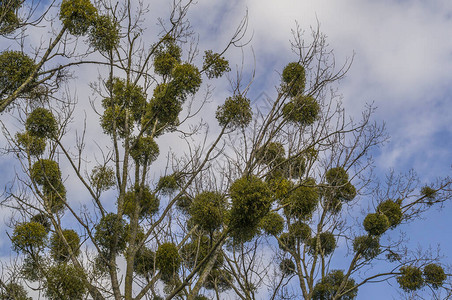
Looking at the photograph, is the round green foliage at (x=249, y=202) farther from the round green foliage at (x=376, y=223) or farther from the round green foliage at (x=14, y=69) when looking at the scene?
the round green foliage at (x=376, y=223)

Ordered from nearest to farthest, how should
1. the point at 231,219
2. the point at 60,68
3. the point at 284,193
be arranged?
the point at 231,219
the point at 60,68
the point at 284,193

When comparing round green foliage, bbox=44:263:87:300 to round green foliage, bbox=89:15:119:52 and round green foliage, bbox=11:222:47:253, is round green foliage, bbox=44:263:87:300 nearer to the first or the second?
round green foliage, bbox=11:222:47:253

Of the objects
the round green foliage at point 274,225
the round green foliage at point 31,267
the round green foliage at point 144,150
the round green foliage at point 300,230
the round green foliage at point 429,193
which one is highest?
the round green foliage at point 429,193

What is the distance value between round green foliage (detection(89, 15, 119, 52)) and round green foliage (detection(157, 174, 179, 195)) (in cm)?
305

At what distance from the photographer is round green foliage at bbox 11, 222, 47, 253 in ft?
25.8

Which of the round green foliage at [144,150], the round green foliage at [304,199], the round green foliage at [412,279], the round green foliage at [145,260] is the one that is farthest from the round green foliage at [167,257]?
the round green foliage at [412,279]

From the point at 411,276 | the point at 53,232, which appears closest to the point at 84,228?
the point at 53,232

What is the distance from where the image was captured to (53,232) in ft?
29.3

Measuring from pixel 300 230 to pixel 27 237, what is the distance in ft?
21.2

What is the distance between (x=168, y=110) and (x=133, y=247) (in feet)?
8.84

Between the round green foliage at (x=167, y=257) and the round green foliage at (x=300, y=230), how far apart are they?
383cm

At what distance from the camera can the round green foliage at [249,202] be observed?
560cm

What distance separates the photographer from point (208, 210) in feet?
20.8

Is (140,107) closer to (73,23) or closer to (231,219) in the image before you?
(73,23)
